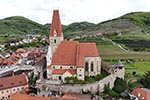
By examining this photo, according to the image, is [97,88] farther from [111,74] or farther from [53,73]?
[53,73]

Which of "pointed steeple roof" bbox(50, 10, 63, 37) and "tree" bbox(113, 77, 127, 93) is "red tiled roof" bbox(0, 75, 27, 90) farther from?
"tree" bbox(113, 77, 127, 93)

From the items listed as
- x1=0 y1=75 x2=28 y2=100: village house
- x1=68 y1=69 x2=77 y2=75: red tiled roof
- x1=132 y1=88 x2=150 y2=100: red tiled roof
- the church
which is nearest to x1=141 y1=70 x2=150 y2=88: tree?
x1=132 y1=88 x2=150 y2=100: red tiled roof

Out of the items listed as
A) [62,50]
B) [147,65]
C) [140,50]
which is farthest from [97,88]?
[140,50]

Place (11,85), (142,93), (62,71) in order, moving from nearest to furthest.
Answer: (142,93) < (11,85) < (62,71)

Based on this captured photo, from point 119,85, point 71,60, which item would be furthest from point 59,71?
point 119,85

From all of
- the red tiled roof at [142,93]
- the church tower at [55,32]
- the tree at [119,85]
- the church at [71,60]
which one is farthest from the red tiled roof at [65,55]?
the red tiled roof at [142,93]

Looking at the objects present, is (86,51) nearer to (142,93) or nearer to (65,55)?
(65,55)

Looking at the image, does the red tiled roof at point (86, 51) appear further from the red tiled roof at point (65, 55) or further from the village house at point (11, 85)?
the village house at point (11, 85)
